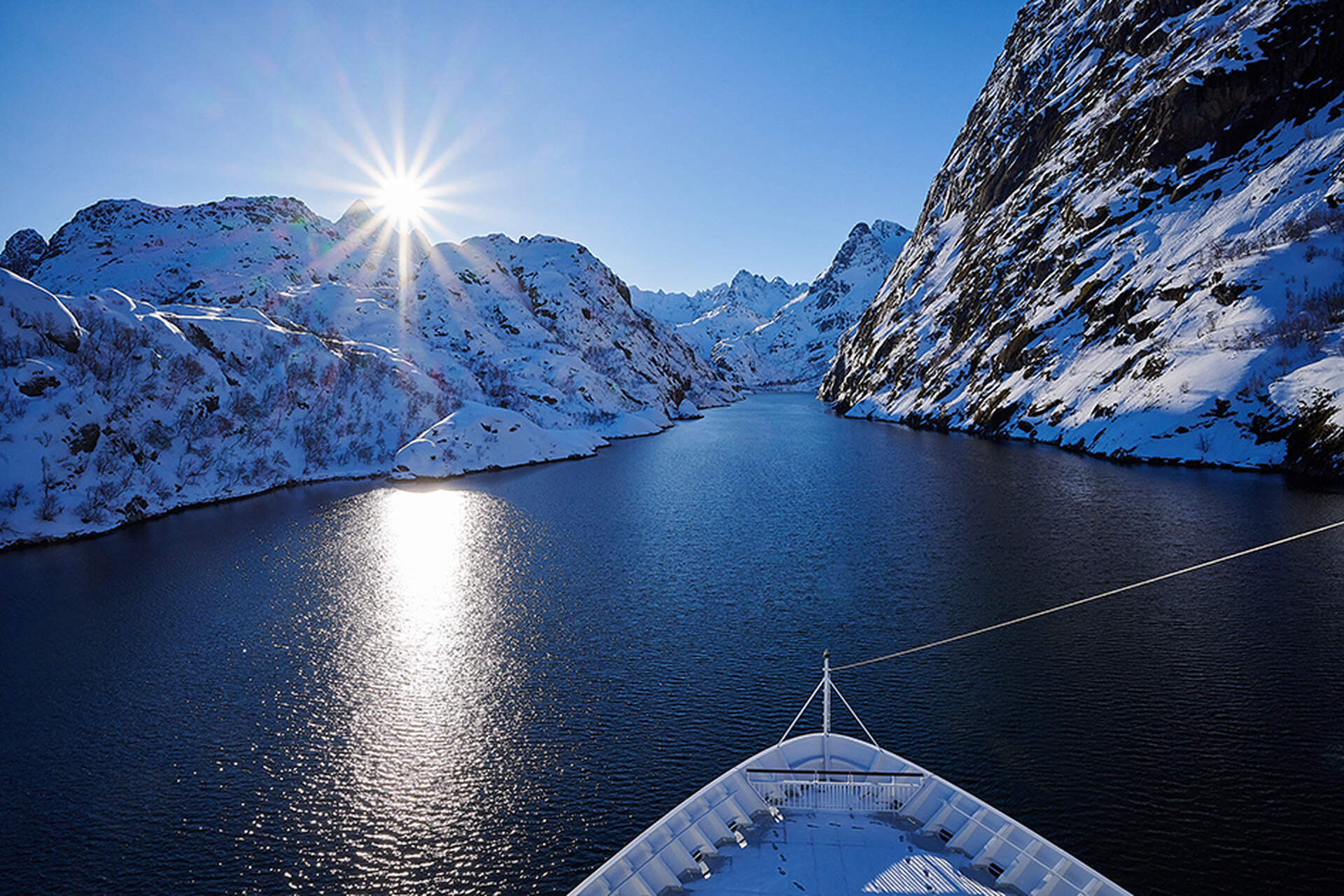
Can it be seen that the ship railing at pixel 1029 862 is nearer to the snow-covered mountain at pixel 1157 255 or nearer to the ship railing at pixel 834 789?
the ship railing at pixel 834 789

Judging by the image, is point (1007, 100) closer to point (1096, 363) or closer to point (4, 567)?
point (1096, 363)

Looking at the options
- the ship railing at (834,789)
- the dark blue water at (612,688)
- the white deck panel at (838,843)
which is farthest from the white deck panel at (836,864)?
the dark blue water at (612,688)

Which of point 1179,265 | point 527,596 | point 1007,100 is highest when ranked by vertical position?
point 1007,100

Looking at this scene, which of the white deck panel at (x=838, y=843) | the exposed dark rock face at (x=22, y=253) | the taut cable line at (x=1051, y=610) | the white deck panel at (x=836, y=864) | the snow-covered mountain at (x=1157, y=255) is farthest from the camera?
the exposed dark rock face at (x=22, y=253)

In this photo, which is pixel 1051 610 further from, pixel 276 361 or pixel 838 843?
pixel 276 361

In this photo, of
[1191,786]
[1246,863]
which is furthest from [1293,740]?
[1246,863]

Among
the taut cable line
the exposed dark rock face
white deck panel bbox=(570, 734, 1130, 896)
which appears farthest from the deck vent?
the exposed dark rock face

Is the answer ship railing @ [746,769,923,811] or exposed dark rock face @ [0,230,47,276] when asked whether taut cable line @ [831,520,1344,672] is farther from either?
exposed dark rock face @ [0,230,47,276]

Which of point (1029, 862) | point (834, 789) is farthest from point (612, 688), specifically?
point (1029, 862)
